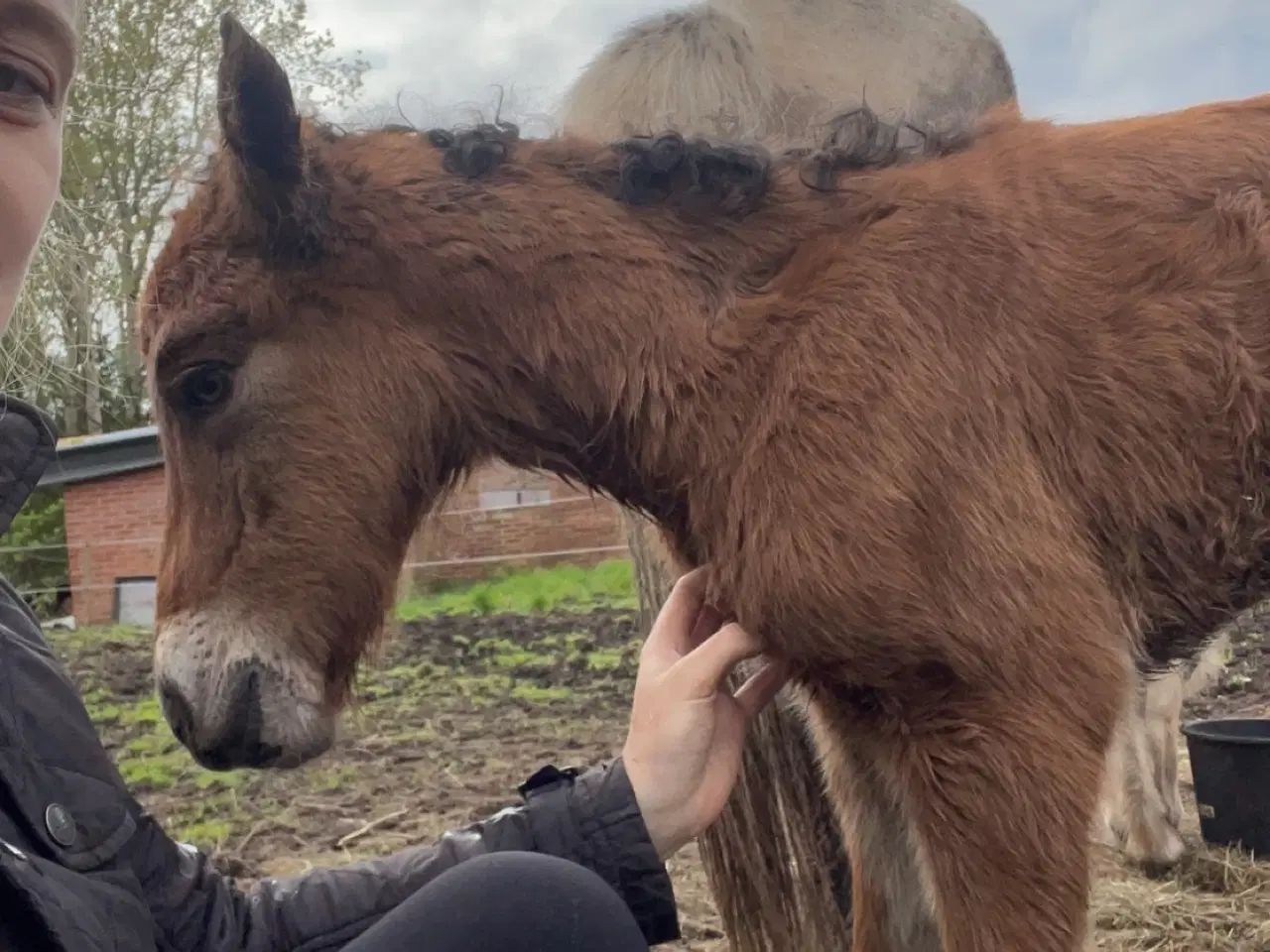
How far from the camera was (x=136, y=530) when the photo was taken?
13.9 metres

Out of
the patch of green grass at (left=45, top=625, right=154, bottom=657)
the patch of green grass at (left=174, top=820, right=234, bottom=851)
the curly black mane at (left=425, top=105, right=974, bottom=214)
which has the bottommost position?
the patch of green grass at (left=174, top=820, right=234, bottom=851)

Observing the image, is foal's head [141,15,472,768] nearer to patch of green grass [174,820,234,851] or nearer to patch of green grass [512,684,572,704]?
patch of green grass [174,820,234,851]

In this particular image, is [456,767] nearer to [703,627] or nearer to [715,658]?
[703,627]

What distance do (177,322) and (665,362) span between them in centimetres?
87

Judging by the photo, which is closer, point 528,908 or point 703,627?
point 528,908

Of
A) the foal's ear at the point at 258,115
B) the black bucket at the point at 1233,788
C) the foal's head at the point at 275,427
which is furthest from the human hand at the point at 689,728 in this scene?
the black bucket at the point at 1233,788

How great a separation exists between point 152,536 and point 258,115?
511 inches

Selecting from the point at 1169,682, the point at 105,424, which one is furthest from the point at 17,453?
the point at 105,424

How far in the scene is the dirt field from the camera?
147 inches

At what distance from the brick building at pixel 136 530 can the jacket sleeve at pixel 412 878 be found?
8.88 metres

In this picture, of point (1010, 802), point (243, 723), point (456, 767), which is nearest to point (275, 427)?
point (243, 723)

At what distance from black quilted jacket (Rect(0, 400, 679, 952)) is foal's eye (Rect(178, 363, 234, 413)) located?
0.30 m

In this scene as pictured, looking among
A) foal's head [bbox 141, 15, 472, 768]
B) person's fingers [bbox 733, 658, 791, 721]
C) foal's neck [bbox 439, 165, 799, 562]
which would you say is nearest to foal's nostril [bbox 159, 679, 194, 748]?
foal's head [bbox 141, 15, 472, 768]

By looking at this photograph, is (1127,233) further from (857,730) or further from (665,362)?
(857,730)
